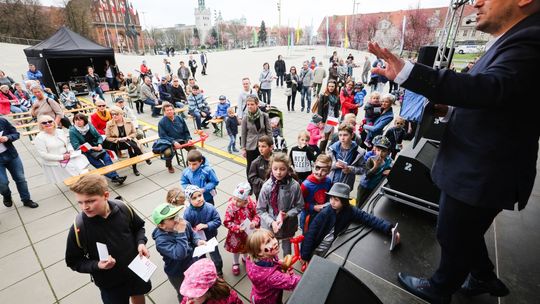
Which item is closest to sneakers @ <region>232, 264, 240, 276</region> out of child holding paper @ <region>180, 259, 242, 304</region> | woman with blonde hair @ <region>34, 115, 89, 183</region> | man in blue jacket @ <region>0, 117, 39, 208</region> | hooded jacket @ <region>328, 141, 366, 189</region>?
child holding paper @ <region>180, 259, 242, 304</region>

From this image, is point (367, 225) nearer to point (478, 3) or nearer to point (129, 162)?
point (478, 3)

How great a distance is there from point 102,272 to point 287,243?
2.09m

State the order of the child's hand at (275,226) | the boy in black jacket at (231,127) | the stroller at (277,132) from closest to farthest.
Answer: the child's hand at (275,226), the stroller at (277,132), the boy in black jacket at (231,127)

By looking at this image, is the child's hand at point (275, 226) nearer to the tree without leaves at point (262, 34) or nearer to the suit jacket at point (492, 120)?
the suit jacket at point (492, 120)

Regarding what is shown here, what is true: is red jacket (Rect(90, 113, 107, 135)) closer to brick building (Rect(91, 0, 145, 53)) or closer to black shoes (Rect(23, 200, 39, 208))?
black shoes (Rect(23, 200, 39, 208))

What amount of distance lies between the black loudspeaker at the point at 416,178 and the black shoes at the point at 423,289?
41.8 inches

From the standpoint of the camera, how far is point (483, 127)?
4.11ft

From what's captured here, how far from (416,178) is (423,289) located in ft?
4.24

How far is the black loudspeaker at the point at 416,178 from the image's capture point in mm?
2648

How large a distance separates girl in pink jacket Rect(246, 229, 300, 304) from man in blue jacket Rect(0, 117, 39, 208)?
504cm

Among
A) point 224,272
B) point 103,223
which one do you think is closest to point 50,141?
point 103,223

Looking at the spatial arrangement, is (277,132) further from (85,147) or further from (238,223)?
(85,147)

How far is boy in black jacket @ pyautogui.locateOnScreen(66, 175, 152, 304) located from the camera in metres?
2.00

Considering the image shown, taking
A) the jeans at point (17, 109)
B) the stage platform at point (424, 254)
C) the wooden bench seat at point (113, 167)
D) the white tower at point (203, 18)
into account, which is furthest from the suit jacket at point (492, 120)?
the white tower at point (203, 18)
